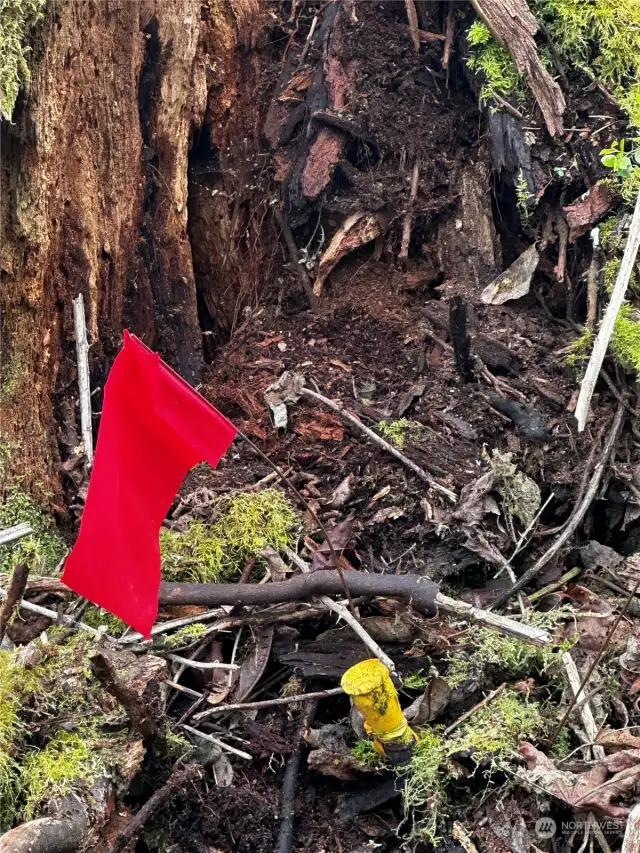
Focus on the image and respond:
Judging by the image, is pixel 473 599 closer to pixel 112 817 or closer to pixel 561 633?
pixel 561 633

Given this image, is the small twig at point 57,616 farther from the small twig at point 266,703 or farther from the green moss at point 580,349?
the green moss at point 580,349

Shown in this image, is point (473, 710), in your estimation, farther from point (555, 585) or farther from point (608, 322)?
point (608, 322)

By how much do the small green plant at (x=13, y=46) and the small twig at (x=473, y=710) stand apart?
2.67 m

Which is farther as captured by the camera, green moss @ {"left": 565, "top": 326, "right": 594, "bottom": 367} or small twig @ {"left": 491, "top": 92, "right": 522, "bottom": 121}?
small twig @ {"left": 491, "top": 92, "right": 522, "bottom": 121}

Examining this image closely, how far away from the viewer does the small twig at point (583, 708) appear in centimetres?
206

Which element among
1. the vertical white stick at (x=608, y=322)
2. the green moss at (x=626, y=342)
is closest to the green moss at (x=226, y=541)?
the vertical white stick at (x=608, y=322)

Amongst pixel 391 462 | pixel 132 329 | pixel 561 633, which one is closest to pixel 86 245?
pixel 132 329

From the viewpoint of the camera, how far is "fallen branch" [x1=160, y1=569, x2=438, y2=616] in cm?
234

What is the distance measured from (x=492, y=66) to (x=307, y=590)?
2.68m

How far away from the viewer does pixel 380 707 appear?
6.37 feet

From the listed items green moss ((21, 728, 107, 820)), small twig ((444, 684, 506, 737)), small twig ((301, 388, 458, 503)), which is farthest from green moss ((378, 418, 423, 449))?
green moss ((21, 728, 107, 820))

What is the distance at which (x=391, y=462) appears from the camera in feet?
9.34

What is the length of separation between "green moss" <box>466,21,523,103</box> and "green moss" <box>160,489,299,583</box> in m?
2.28

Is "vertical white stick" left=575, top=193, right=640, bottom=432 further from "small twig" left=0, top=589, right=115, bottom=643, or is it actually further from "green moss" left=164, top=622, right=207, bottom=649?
"small twig" left=0, top=589, right=115, bottom=643
